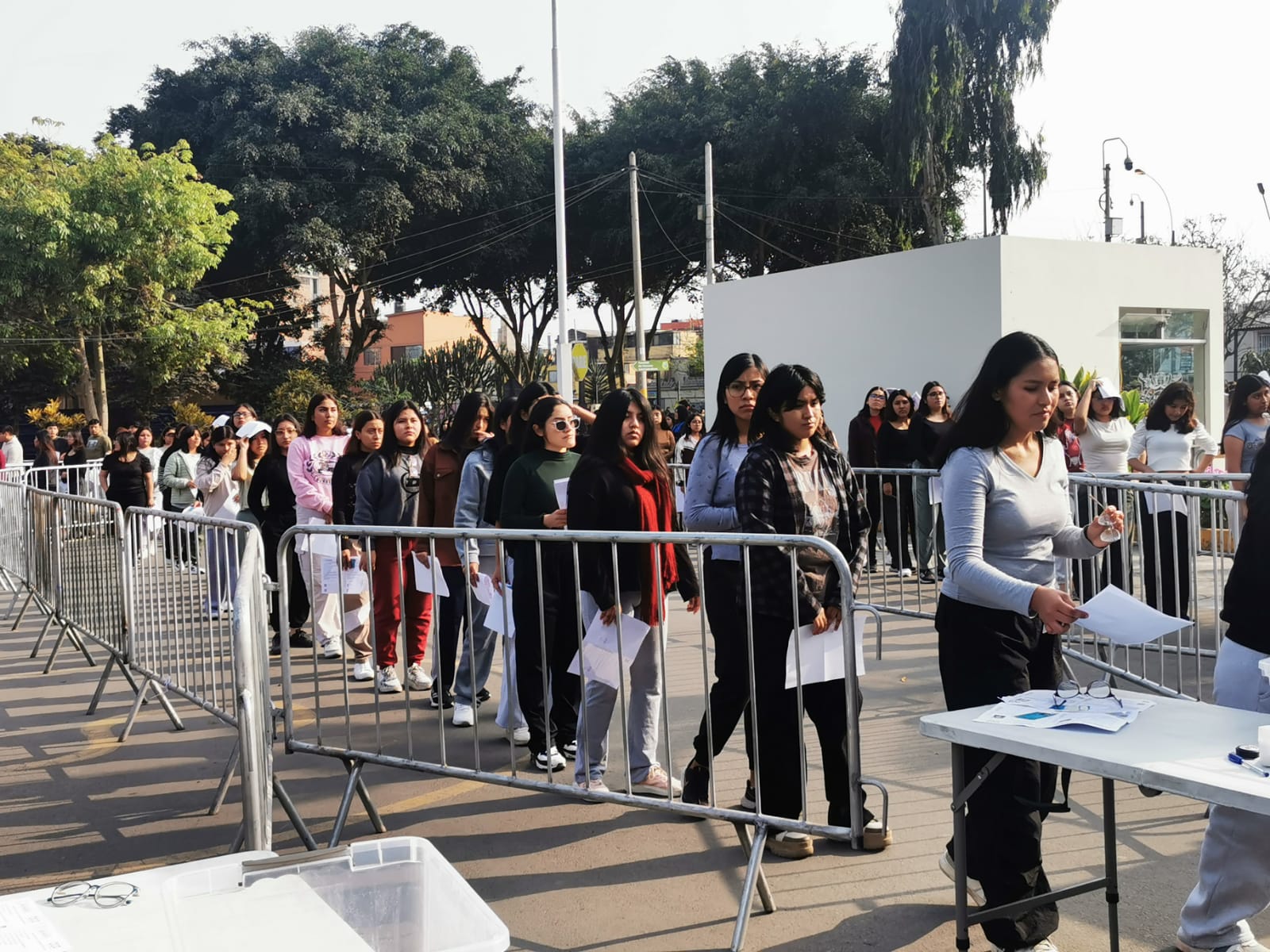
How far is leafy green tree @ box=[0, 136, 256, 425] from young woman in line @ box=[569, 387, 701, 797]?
2668cm

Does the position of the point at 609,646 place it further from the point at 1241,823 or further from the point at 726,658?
the point at 1241,823

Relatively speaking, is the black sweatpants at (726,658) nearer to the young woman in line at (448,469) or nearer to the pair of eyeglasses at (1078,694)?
the pair of eyeglasses at (1078,694)

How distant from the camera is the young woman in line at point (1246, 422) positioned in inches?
324

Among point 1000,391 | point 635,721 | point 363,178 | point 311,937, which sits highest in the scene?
point 363,178

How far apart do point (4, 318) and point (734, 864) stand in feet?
99.5

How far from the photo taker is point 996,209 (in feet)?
101

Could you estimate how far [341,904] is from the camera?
2158mm

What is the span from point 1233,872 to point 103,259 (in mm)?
30832

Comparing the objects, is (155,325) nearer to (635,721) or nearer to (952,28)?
(952,28)

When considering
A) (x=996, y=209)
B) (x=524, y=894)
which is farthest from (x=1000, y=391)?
(x=996, y=209)

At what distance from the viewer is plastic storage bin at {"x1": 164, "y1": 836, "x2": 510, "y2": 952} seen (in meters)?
1.80

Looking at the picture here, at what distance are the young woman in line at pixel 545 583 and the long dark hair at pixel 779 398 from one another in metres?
1.24

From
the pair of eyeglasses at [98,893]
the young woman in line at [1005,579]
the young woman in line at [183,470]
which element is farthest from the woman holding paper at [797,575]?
the young woman in line at [183,470]

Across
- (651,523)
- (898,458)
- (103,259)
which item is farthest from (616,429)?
(103,259)
